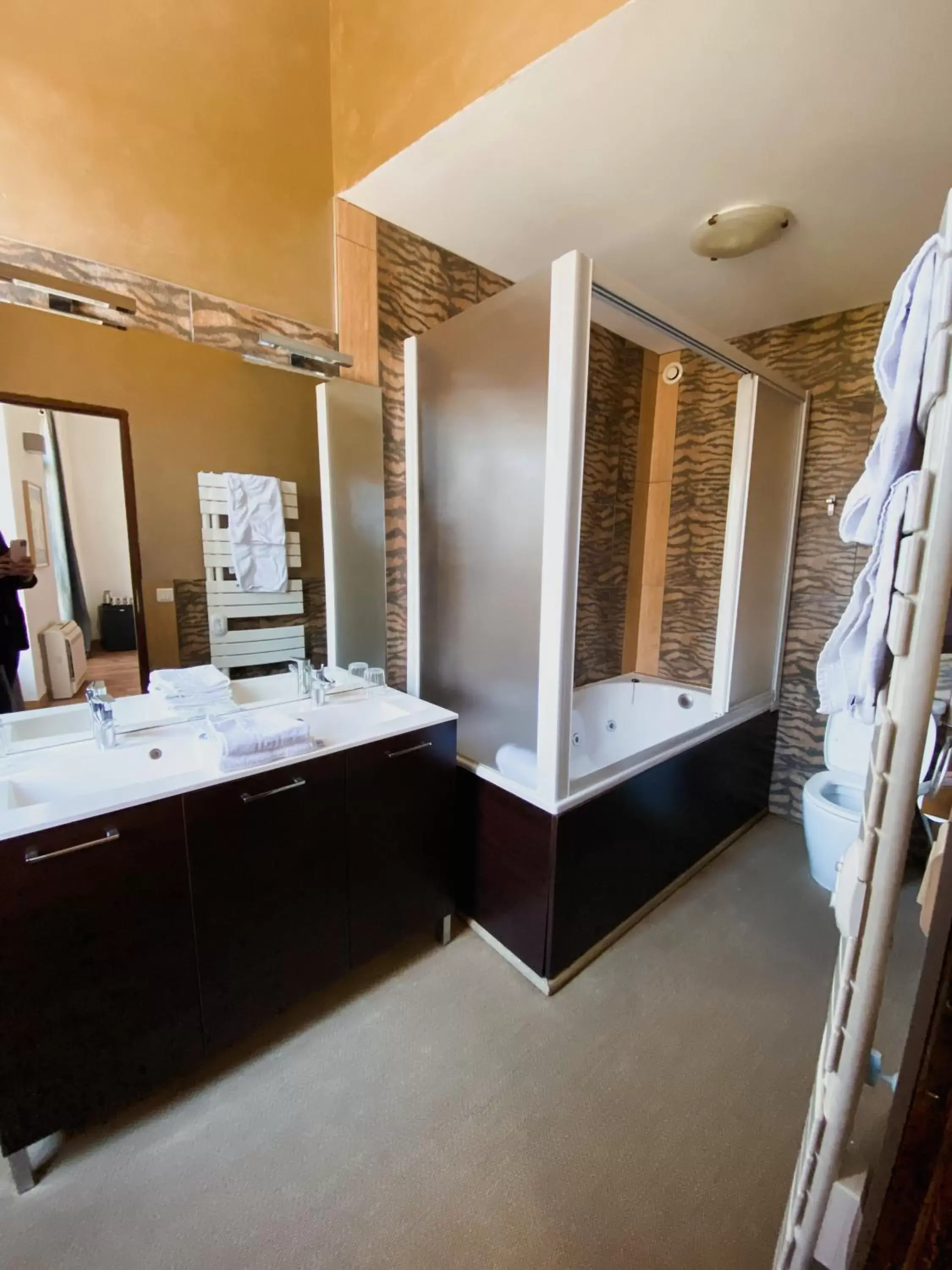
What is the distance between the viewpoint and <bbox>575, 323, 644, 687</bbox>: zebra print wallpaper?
→ 9.82 feet

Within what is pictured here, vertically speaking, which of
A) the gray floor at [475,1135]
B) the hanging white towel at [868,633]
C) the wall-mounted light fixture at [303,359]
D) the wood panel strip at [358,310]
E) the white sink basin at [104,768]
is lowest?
the gray floor at [475,1135]

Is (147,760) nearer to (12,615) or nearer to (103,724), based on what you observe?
(103,724)

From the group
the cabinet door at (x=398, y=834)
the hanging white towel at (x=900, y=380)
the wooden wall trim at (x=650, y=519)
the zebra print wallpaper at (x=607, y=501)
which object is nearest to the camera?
the hanging white towel at (x=900, y=380)

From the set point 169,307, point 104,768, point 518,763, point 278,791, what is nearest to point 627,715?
point 518,763

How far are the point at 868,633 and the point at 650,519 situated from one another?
8.59 feet

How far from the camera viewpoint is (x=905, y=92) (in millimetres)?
1391

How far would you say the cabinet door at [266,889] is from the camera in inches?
54.6

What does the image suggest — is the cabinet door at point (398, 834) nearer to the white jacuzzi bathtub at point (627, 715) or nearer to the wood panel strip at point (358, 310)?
the white jacuzzi bathtub at point (627, 715)

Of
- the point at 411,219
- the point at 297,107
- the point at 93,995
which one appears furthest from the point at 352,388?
the point at 93,995

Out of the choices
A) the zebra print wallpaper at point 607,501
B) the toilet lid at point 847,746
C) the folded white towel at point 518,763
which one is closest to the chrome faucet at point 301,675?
the folded white towel at point 518,763

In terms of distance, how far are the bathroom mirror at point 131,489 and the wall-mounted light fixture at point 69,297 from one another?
0.02 m

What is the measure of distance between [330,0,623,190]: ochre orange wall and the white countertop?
1.76 m

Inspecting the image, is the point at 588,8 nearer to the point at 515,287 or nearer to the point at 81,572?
the point at 515,287

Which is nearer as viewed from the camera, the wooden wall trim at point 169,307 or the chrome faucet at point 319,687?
the wooden wall trim at point 169,307
